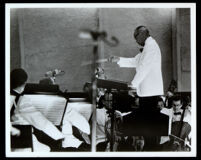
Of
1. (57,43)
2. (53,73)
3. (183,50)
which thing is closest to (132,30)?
(183,50)

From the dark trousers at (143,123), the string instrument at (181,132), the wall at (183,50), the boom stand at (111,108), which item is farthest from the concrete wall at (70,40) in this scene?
the string instrument at (181,132)

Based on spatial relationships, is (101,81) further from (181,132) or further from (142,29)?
(181,132)

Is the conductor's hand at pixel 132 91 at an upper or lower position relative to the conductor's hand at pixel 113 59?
lower

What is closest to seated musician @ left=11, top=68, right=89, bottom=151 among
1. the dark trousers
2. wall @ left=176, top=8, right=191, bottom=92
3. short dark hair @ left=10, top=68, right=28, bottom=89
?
short dark hair @ left=10, top=68, right=28, bottom=89

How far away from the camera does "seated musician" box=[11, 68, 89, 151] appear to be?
3.20 meters

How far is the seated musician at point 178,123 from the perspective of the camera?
3268mm

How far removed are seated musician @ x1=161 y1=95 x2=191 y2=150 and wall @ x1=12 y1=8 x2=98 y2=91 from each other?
103 centimetres

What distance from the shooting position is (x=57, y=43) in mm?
3238

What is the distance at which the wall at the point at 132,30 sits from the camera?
3.22 meters

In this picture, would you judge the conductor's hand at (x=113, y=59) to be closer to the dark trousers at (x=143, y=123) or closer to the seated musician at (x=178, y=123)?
the dark trousers at (x=143, y=123)

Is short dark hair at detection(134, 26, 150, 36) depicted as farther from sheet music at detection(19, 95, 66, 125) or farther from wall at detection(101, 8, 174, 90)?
sheet music at detection(19, 95, 66, 125)

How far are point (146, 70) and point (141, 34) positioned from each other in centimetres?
42

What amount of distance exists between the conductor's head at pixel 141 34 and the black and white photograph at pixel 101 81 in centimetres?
1

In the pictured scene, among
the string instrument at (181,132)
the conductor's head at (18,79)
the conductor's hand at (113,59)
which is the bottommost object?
the string instrument at (181,132)
